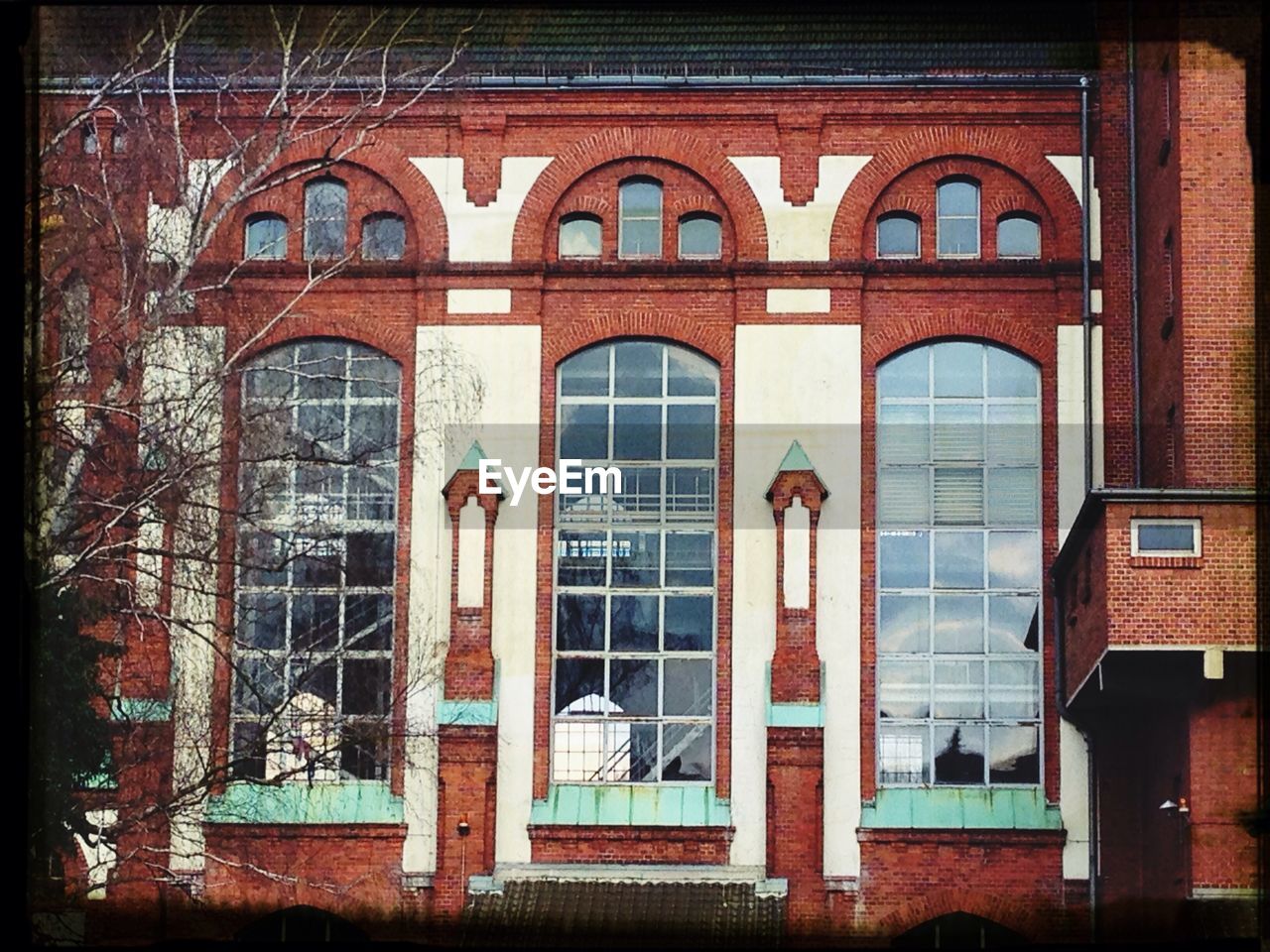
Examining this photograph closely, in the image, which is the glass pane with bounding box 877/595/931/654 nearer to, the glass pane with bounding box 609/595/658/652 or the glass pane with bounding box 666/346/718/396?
the glass pane with bounding box 609/595/658/652

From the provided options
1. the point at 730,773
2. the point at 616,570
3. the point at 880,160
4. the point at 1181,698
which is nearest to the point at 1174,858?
the point at 1181,698

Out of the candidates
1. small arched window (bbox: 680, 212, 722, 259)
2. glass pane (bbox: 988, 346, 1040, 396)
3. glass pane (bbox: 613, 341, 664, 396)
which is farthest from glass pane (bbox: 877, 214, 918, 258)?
glass pane (bbox: 613, 341, 664, 396)

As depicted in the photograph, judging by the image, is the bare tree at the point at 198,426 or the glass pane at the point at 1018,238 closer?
the bare tree at the point at 198,426

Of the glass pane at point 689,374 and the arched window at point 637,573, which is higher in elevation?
the glass pane at point 689,374

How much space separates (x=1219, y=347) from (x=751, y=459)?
15.6 ft

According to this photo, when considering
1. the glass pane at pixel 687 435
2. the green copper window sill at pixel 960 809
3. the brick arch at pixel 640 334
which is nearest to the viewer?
the green copper window sill at pixel 960 809

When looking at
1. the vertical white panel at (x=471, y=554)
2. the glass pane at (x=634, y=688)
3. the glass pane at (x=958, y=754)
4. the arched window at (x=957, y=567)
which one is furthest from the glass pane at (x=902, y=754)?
the vertical white panel at (x=471, y=554)

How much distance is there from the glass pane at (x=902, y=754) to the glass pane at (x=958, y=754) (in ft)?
0.40

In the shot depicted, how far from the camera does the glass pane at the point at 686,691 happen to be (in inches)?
981

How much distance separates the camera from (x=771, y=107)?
26.1 meters

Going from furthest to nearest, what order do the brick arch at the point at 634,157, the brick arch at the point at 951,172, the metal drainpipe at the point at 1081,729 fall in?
the brick arch at the point at 634,157 → the brick arch at the point at 951,172 → the metal drainpipe at the point at 1081,729

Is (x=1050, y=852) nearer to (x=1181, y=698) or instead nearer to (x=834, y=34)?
(x=1181, y=698)

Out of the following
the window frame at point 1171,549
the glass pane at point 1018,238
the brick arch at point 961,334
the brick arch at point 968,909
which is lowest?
the brick arch at point 968,909

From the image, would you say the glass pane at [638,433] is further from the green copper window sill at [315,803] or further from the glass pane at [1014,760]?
the glass pane at [1014,760]
